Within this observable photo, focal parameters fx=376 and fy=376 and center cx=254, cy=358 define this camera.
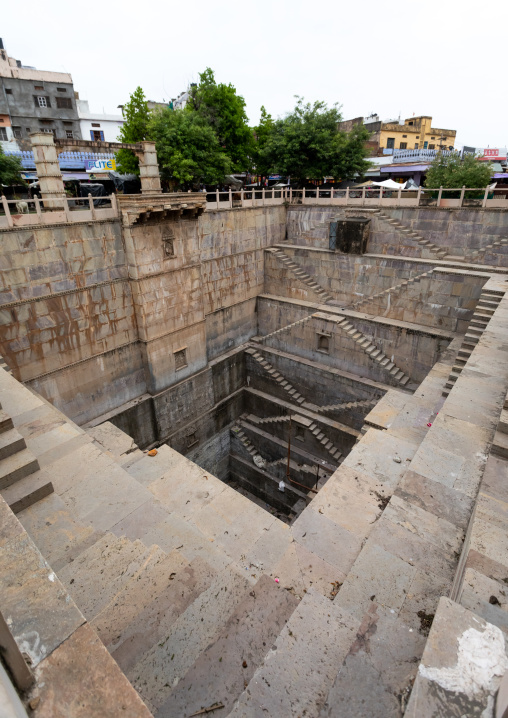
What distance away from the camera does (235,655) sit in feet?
10.8

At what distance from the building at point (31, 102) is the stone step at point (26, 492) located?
113 feet

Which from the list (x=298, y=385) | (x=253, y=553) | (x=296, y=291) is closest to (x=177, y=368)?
(x=298, y=385)

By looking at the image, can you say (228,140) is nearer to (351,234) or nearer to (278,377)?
(351,234)

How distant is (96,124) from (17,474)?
4199 centimetres

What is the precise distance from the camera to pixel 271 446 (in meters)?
16.9

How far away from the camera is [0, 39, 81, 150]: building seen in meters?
31.3

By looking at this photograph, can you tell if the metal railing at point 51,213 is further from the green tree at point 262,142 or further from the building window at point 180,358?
the green tree at point 262,142

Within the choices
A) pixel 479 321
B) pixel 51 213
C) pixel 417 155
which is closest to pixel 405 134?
pixel 417 155

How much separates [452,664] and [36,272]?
38.0ft

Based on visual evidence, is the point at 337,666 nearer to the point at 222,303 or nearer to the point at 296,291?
the point at 222,303

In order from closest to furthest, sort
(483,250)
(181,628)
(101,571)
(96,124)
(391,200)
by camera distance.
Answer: (181,628) < (101,571) < (483,250) < (391,200) < (96,124)

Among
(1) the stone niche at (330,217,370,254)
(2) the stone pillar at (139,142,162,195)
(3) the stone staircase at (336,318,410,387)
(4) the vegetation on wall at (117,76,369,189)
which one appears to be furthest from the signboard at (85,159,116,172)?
(3) the stone staircase at (336,318,410,387)

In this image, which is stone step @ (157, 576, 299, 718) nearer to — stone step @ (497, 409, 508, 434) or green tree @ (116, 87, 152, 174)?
stone step @ (497, 409, 508, 434)

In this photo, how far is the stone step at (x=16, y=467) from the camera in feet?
16.1
